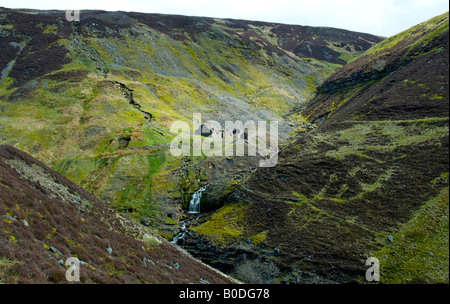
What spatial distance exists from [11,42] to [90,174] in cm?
9404

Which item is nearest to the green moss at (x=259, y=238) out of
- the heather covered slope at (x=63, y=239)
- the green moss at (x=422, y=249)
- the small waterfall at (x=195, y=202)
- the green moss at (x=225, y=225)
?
the green moss at (x=225, y=225)

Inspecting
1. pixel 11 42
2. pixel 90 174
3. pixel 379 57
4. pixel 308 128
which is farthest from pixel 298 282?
pixel 11 42

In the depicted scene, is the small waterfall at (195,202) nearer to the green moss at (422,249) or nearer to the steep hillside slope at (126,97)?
the steep hillside slope at (126,97)

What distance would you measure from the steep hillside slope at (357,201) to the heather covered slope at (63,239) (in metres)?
10.4

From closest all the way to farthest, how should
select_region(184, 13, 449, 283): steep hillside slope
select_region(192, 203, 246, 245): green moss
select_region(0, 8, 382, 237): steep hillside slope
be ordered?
select_region(184, 13, 449, 283): steep hillside slope
select_region(192, 203, 246, 245): green moss
select_region(0, 8, 382, 237): steep hillside slope

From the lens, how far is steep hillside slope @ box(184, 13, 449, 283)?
106ft

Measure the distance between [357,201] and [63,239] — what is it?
3763 centimetres

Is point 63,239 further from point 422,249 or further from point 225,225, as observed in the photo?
point 422,249

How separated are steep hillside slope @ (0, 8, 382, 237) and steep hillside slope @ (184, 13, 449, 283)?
1339 centimetres

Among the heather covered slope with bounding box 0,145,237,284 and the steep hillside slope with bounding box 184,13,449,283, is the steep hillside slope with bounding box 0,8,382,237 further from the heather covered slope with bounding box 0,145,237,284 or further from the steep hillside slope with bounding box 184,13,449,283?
the heather covered slope with bounding box 0,145,237,284

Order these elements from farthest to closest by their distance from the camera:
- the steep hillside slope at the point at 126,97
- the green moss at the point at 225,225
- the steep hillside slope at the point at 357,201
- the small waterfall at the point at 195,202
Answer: the steep hillside slope at the point at 126,97 < the small waterfall at the point at 195,202 < the green moss at the point at 225,225 < the steep hillside slope at the point at 357,201

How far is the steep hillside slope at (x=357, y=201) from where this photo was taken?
3225 centimetres

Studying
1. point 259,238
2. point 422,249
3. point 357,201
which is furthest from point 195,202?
point 422,249

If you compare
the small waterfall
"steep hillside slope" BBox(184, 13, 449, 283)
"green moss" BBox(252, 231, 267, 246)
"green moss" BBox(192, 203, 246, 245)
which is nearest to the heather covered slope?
"green moss" BBox(252, 231, 267, 246)
